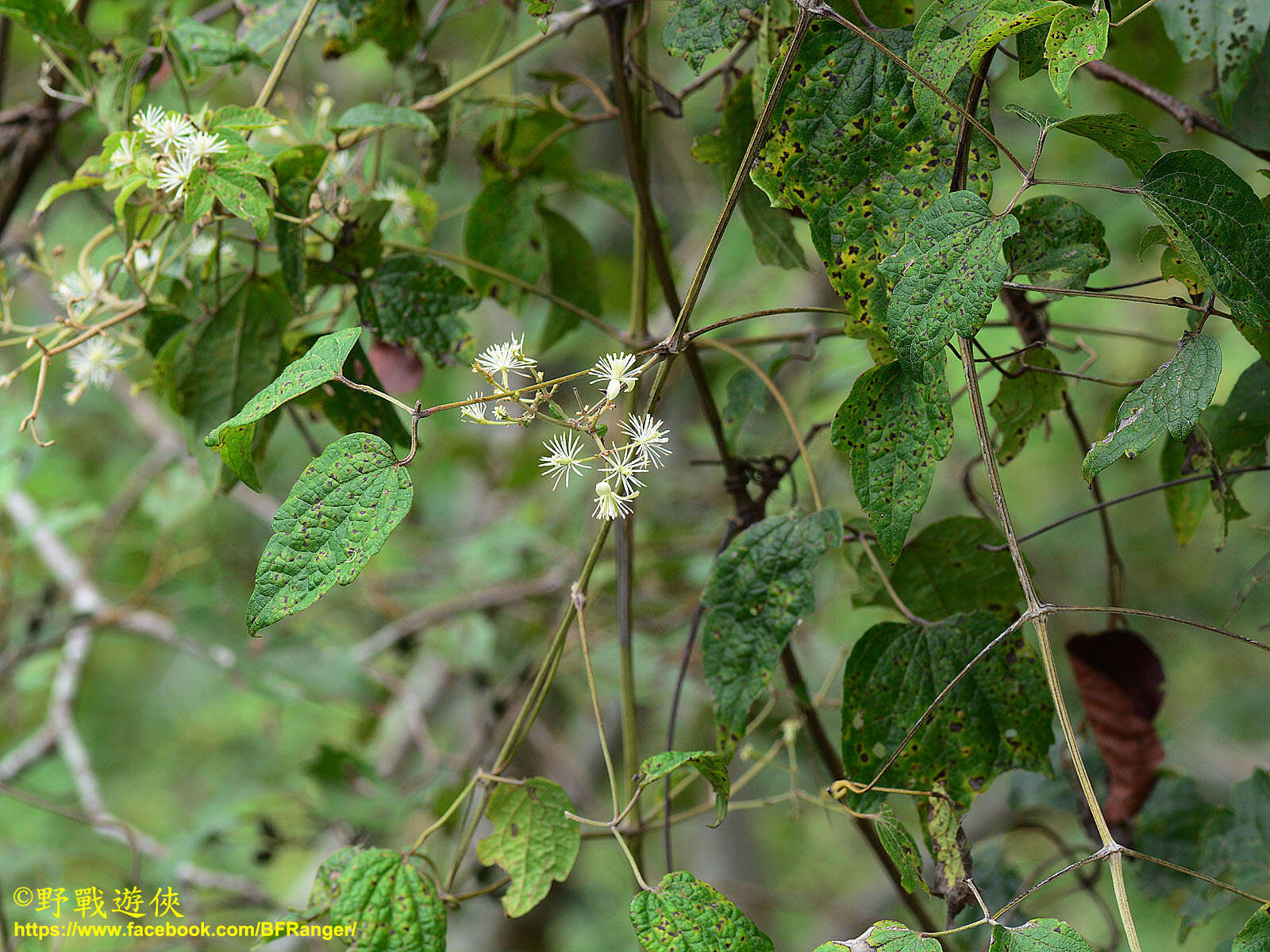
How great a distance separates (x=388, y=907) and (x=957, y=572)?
545 mm

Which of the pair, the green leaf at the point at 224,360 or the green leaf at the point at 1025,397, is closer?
the green leaf at the point at 1025,397

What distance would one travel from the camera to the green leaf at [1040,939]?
19.4 inches

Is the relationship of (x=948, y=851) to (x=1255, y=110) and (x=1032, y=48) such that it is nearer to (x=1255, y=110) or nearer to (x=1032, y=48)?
(x=1032, y=48)

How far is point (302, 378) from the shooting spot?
0.57 metres

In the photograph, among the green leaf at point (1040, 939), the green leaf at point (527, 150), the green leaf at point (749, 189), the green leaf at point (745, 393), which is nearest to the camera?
the green leaf at point (1040, 939)

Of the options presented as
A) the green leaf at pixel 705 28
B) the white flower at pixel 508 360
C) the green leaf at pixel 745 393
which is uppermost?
the green leaf at pixel 705 28

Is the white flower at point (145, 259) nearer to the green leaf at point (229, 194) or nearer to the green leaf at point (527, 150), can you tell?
the green leaf at point (229, 194)

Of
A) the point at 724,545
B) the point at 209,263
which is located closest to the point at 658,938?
the point at 724,545

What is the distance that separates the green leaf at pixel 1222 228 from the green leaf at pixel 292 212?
2.12 feet

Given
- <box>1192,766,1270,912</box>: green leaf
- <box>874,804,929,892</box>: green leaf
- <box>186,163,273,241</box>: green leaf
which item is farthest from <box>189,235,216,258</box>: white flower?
<box>1192,766,1270,912</box>: green leaf

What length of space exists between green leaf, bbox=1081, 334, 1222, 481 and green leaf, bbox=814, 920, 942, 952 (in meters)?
0.29

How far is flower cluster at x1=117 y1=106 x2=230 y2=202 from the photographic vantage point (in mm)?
679

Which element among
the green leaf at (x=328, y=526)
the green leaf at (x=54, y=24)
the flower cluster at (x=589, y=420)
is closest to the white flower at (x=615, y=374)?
the flower cluster at (x=589, y=420)

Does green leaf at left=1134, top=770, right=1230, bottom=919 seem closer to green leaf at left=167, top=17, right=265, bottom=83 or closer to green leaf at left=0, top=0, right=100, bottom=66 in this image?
green leaf at left=167, top=17, right=265, bottom=83
